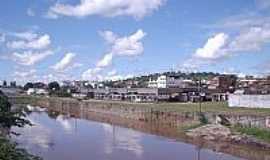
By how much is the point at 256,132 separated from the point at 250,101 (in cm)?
1765

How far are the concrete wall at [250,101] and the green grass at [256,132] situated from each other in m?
12.5

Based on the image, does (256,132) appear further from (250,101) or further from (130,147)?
(250,101)

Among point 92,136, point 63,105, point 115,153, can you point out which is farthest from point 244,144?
point 63,105

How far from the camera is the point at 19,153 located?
690cm

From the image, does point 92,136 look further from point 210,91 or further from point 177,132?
point 210,91

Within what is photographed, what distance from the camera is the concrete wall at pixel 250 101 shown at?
179ft

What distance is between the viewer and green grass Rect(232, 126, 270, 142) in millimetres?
38381

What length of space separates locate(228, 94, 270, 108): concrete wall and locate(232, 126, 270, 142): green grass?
493 inches

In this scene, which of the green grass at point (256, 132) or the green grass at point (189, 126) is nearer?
the green grass at point (256, 132)

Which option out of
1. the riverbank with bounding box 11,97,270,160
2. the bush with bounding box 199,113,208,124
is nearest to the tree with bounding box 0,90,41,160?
the riverbank with bounding box 11,97,270,160

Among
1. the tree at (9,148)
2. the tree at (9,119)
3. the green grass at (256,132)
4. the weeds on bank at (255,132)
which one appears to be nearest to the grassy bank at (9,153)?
the tree at (9,148)

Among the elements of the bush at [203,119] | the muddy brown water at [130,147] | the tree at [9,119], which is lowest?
the muddy brown water at [130,147]

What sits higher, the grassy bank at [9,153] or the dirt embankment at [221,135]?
the grassy bank at [9,153]

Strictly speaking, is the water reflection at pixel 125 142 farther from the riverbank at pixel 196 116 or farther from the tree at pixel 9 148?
the tree at pixel 9 148
